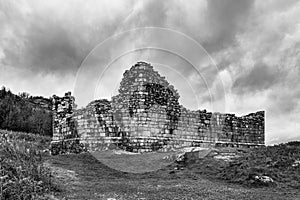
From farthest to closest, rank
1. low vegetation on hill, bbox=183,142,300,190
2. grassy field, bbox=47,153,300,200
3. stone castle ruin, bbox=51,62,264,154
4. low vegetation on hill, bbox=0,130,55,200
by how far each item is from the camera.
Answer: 1. stone castle ruin, bbox=51,62,264,154
2. low vegetation on hill, bbox=183,142,300,190
3. grassy field, bbox=47,153,300,200
4. low vegetation on hill, bbox=0,130,55,200

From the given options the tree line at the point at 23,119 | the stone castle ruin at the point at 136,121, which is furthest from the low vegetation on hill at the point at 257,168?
the tree line at the point at 23,119

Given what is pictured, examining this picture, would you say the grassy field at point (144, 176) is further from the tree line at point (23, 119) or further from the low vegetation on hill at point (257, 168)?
the tree line at point (23, 119)

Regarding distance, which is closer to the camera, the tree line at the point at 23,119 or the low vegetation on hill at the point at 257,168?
the low vegetation on hill at the point at 257,168

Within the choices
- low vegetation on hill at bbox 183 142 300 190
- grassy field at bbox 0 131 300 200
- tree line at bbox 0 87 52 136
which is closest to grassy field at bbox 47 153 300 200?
grassy field at bbox 0 131 300 200

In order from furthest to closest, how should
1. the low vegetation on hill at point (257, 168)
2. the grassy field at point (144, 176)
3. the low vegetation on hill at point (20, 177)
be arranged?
the low vegetation on hill at point (257, 168), the grassy field at point (144, 176), the low vegetation on hill at point (20, 177)

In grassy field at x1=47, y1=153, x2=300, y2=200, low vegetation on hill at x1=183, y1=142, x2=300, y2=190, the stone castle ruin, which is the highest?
the stone castle ruin

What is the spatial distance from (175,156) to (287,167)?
5.65 metres

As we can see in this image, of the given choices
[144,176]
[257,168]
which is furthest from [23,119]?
[257,168]

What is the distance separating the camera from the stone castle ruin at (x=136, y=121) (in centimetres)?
2128

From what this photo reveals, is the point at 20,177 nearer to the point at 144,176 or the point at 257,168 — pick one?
the point at 144,176

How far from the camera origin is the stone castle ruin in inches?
838

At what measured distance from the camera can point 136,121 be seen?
2116cm

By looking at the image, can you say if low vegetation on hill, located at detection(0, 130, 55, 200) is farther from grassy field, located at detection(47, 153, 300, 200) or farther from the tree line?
the tree line

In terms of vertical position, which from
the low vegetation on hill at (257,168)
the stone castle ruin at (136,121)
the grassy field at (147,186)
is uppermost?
the stone castle ruin at (136,121)
